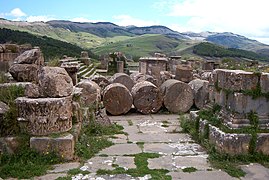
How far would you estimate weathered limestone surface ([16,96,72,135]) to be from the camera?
598 cm

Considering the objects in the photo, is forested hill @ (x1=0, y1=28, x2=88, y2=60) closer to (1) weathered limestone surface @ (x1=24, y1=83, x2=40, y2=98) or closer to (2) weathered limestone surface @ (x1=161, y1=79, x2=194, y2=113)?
(2) weathered limestone surface @ (x1=161, y1=79, x2=194, y2=113)

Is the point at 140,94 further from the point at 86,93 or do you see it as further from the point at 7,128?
the point at 7,128

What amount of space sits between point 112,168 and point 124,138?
211cm

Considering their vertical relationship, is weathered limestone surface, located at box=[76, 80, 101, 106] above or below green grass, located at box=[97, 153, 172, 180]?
above

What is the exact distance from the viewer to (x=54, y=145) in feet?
19.6

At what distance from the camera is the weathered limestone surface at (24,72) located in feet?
24.7

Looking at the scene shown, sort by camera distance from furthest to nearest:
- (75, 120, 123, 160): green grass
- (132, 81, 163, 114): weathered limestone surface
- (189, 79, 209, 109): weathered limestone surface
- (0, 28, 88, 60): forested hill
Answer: (0, 28, 88, 60): forested hill → (189, 79, 209, 109): weathered limestone surface → (132, 81, 163, 114): weathered limestone surface → (75, 120, 123, 160): green grass

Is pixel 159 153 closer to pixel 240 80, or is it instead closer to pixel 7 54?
pixel 240 80

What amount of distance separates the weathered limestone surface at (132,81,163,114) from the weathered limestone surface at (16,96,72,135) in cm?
488

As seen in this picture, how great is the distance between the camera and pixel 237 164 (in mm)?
6031

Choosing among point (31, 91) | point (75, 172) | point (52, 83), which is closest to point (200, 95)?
point (52, 83)

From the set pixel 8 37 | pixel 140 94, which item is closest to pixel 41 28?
pixel 8 37

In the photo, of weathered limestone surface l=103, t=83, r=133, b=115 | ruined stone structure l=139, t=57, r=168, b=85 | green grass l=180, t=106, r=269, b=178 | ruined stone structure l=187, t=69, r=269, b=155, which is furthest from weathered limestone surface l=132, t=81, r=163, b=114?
ruined stone structure l=139, t=57, r=168, b=85

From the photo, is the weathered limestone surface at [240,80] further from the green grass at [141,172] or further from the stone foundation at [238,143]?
the green grass at [141,172]
